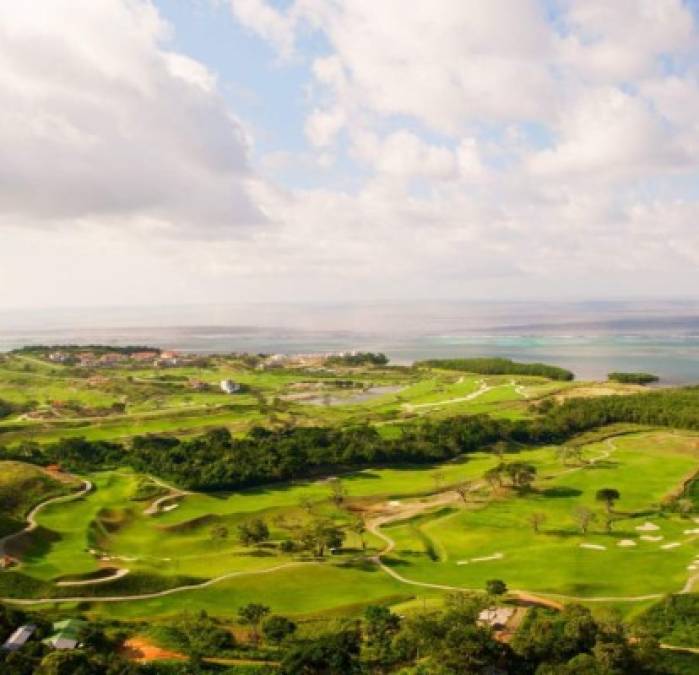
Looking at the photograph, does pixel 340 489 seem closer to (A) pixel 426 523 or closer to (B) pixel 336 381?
(A) pixel 426 523

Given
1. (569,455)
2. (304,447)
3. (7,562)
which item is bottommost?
(569,455)

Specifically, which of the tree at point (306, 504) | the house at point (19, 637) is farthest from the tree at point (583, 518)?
the house at point (19, 637)

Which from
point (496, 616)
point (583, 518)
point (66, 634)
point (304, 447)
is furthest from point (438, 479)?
point (66, 634)

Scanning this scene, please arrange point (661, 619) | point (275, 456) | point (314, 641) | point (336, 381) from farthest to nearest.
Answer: point (336, 381) < point (275, 456) < point (661, 619) < point (314, 641)

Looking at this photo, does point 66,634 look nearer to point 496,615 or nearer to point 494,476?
point 496,615

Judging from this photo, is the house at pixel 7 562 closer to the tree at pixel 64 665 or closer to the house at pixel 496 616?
the tree at pixel 64 665

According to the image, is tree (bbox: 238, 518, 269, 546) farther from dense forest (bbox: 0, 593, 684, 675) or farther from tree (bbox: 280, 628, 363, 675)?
tree (bbox: 280, 628, 363, 675)

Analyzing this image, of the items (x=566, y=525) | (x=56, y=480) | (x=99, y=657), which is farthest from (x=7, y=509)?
(x=566, y=525)
